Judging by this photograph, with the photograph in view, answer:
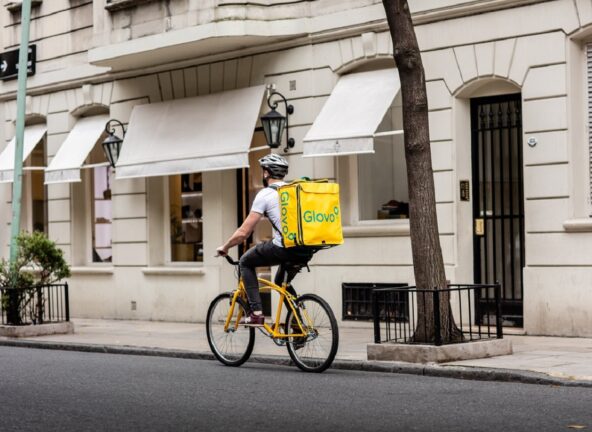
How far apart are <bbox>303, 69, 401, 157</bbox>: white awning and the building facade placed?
31 mm

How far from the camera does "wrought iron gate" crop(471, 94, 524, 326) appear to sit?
51.2ft

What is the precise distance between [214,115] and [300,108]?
191 cm

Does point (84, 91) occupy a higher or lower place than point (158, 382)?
higher

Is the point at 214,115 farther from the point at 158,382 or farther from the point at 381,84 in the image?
the point at 158,382

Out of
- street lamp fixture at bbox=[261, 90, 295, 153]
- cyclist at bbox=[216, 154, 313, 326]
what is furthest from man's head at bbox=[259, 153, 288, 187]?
street lamp fixture at bbox=[261, 90, 295, 153]

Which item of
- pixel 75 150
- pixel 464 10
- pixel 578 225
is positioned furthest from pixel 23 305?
pixel 578 225

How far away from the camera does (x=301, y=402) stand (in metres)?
9.23

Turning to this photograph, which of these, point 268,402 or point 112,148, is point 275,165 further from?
point 112,148

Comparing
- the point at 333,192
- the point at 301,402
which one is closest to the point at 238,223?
the point at 333,192

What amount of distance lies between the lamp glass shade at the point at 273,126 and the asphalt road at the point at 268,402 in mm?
6088

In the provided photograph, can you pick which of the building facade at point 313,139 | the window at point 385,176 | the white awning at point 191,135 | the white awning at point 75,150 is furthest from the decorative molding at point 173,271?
the window at point 385,176

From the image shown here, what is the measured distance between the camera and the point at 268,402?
9.27 m

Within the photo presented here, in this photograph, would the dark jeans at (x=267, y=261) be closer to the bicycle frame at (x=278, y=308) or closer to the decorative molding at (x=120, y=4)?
the bicycle frame at (x=278, y=308)

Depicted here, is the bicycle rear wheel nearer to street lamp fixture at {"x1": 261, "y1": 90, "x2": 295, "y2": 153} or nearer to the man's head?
the man's head
